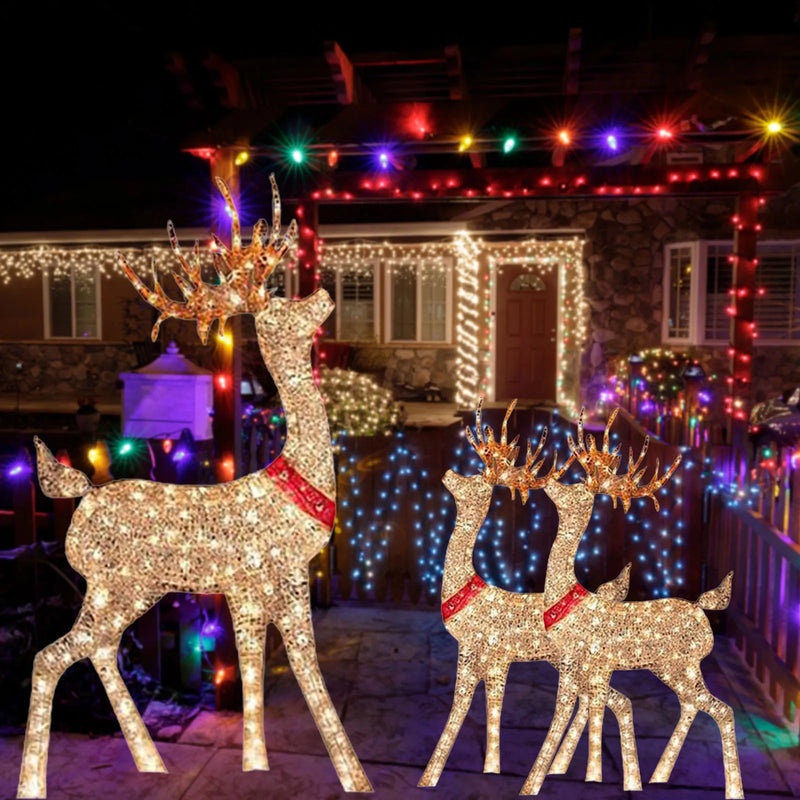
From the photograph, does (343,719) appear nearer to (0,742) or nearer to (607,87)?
(0,742)

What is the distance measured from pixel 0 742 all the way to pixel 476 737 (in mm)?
2536

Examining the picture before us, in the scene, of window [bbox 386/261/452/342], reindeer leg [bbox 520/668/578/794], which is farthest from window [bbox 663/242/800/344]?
reindeer leg [bbox 520/668/578/794]

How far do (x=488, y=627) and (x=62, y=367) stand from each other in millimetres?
16815

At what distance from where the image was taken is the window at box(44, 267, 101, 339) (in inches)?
696

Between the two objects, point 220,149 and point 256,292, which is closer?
point 256,292

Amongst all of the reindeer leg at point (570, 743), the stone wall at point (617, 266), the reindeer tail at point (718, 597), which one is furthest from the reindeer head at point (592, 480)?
the stone wall at point (617, 266)

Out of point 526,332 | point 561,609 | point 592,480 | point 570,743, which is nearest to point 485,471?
point 592,480

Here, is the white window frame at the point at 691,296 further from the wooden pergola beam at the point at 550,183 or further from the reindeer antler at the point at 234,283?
the reindeer antler at the point at 234,283

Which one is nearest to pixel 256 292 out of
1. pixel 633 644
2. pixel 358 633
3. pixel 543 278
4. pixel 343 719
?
pixel 633 644

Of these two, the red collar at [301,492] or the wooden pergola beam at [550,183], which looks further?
the wooden pergola beam at [550,183]

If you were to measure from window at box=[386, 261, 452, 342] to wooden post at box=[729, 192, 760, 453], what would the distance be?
9336 millimetres

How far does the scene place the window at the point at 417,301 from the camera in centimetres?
1620

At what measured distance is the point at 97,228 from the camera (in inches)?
624

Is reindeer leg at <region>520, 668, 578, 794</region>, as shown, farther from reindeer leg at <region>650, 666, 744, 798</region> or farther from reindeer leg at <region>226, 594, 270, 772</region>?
reindeer leg at <region>226, 594, 270, 772</region>
